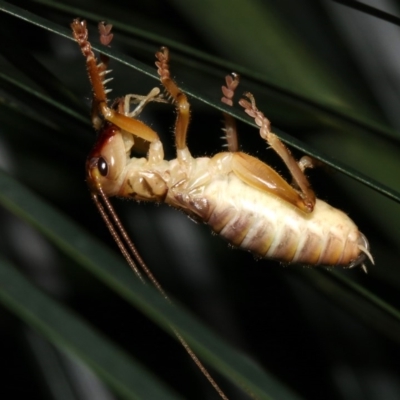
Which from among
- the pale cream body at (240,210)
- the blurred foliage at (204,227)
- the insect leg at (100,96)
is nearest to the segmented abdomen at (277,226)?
the pale cream body at (240,210)

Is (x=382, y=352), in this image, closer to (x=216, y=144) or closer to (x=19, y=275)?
(x=216, y=144)

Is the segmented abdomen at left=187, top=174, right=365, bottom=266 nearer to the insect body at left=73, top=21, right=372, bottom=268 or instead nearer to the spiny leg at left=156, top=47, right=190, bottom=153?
the insect body at left=73, top=21, right=372, bottom=268

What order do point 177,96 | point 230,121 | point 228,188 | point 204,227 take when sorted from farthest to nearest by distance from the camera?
point 204,227
point 228,188
point 230,121
point 177,96

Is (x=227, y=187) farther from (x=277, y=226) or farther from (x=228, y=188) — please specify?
(x=277, y=226)

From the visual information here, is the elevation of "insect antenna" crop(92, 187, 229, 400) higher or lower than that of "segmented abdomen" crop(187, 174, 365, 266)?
lower

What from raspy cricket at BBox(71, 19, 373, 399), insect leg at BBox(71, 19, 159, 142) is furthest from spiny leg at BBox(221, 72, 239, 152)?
insect leg at BBox(71, 19, 159, 142)

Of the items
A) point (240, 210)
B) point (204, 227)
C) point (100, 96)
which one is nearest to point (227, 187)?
point (240, 210)
